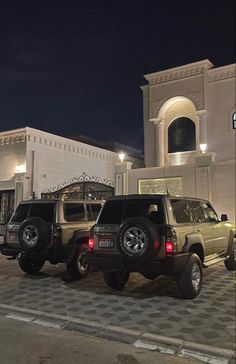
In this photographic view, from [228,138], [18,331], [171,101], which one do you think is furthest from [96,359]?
[171,101]

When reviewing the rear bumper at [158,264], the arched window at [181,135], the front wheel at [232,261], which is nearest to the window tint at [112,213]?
the rear bumper at [158,264]

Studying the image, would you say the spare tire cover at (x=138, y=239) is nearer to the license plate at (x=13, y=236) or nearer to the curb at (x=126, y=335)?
the curb at (x=126, y=335)

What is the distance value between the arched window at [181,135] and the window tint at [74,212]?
12.0 metres

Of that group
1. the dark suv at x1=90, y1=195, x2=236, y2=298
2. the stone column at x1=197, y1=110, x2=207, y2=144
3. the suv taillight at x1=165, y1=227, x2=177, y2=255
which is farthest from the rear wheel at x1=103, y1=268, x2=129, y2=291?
the stone column at x1=197, y1=110, x2=207, y2=144

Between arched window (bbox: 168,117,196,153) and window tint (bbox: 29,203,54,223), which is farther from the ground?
arched window (bbox: 168,117,196,153)

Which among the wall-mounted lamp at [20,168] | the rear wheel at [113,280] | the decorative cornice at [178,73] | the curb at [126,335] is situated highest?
the decorative cornice at [178,73]

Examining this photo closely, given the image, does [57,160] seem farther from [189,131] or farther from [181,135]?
[189,131]

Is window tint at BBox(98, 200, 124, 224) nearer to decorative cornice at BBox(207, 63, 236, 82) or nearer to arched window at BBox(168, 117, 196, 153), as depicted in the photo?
arched window at BBox(168, 117, 196, 153)

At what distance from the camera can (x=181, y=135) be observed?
68.6 ft

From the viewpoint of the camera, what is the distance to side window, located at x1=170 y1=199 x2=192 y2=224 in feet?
24.0

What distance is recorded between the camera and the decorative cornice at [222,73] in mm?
19078

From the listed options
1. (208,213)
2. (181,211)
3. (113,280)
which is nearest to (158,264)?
(181,211)

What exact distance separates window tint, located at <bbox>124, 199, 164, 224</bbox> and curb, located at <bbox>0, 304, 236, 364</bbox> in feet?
7.68

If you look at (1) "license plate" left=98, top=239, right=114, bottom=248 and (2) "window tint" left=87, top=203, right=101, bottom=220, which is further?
(2) "window tint" left=87, top=203, right=101, bottom=220
